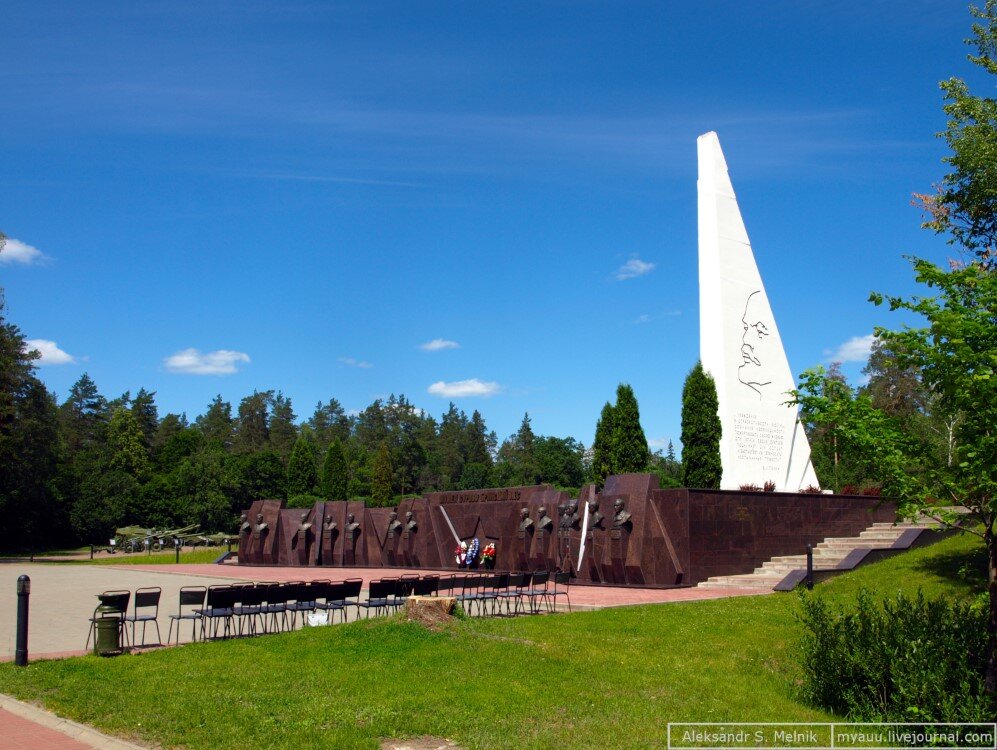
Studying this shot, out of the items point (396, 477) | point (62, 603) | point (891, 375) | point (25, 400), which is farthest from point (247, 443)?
point (62, 603)

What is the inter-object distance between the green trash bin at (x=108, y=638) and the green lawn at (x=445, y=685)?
0.30 metres

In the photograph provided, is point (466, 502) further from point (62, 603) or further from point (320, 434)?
point (320, 434)

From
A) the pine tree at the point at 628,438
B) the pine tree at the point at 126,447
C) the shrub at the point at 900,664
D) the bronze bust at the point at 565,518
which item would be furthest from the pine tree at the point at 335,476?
the shrub at the point at 900,664

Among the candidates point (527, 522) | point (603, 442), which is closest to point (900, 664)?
point (527, 522)

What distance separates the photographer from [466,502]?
2631cm

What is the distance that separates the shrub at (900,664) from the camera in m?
6.23

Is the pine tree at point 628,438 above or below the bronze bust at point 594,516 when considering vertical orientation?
above

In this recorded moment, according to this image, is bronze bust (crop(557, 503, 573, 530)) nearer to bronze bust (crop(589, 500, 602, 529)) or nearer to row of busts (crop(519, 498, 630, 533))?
row of busts (crop(519, 498, 630, 533))

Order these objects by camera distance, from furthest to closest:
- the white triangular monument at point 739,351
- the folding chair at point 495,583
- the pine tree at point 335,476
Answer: the pine tree at point 335,476, the white triangular monument at point 739,351, the folding chair at point 495,583

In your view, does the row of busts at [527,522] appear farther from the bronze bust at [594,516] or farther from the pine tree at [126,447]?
the pine tree at [126,447]

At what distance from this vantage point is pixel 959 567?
14.3m

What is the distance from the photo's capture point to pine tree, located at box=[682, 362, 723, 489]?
22.9 m

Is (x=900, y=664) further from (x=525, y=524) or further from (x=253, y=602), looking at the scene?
(x=525, y=524)

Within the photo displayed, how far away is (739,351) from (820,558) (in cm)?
623
